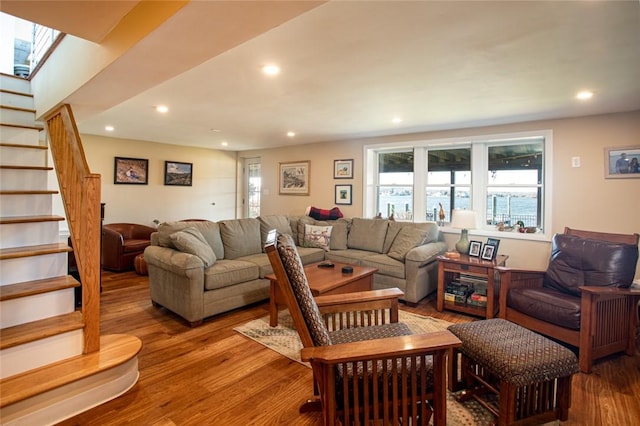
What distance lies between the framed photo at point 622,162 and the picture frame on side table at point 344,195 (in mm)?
3362

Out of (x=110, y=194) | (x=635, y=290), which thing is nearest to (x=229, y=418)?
(x=635, y=290)

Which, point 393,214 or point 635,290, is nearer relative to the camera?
point 635,290

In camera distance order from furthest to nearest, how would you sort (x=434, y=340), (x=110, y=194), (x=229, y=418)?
(x=110, y=194) < (x=229, y=418) < (x=434, y=340)

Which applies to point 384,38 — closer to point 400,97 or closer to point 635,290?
point 400,97

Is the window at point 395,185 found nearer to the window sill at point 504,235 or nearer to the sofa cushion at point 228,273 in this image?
the window sill at point 504,235

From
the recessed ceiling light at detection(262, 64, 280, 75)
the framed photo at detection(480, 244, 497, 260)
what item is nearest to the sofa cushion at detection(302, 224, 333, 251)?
the framed photo at detection(480, 244, 497, 260)

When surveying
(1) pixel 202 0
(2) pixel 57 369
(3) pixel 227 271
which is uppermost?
(1) pixel 202 0

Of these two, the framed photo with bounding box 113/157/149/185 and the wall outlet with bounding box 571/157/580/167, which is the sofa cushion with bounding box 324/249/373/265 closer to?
the wall outlet with bounding box 571/157/580/167

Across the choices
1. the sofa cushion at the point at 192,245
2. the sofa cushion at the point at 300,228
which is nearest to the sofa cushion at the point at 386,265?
the sofa cushion at the point at 300,228

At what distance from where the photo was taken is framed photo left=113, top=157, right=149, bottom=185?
5789 millimetres

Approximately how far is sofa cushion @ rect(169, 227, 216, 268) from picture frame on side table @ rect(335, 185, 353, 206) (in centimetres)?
285

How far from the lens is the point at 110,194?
5.71 meters

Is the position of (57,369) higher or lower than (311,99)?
lower

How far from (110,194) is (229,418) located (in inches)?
210
